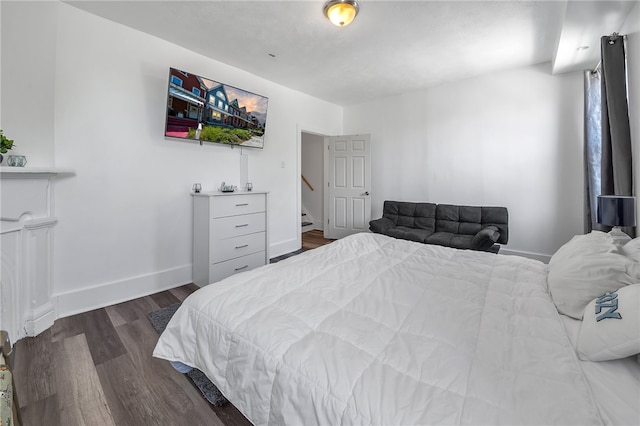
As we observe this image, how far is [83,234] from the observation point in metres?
2.41

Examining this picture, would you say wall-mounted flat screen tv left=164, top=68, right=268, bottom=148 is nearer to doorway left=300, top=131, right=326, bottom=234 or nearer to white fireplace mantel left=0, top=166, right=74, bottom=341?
white fireplace mantel left=0, top=166, right=74, bottom=341

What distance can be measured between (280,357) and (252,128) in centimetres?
319

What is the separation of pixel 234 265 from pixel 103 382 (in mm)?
1592

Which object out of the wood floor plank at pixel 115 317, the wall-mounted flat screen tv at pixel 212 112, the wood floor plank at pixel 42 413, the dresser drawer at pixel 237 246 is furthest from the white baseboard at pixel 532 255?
the wood floor plank at pixel 42 413

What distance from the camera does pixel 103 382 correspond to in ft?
5.13

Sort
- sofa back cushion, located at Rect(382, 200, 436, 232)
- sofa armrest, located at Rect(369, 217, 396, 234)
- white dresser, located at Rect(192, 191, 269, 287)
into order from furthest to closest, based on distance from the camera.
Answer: sofa back cushion, located at Rect(382, 200, 436, 232) → sofa armrest, located at Rect(369, 217, 396, 234) → white dresser, located at Rect(192, 191, 269, 287)

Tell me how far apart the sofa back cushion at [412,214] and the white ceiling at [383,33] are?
190cm

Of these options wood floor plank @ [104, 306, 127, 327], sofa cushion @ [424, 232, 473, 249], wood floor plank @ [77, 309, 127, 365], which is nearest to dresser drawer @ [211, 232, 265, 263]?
wood floor plank @ [104, 306, 127, 327]

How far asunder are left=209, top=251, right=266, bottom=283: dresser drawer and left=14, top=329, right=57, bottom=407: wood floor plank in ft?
4.21

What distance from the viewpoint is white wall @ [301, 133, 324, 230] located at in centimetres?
635

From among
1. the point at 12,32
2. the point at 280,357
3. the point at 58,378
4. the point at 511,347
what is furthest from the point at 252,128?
the point at 511,347

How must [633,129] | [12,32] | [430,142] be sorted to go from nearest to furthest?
[12,32]
[633,129]
[430,142]

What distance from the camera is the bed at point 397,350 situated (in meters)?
0.71

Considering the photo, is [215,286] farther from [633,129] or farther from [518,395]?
[633,129]
